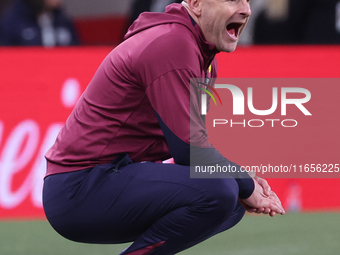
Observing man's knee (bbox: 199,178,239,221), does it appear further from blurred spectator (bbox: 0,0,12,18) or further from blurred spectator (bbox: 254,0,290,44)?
blurred spectator (bbox: 0,0,12,18)

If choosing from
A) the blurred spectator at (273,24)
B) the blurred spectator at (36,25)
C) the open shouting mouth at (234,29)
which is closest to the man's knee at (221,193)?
the open shouting mouth at (234,29)

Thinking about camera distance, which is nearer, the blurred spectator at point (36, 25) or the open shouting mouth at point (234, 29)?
the open shouting mouth at point (234, 29)

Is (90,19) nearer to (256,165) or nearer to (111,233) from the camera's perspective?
(256,165)

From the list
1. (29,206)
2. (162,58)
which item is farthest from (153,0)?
(162,58)

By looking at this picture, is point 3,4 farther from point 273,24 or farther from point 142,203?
point 142,203

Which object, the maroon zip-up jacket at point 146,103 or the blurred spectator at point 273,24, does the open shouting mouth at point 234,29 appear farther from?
the blurred spectator at point 273,24

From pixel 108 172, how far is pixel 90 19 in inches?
152

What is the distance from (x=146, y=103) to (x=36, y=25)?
323cm

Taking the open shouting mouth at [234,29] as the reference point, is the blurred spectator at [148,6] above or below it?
below

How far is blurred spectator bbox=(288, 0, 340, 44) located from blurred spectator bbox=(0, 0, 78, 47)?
218cm

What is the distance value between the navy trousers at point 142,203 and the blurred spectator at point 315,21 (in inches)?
128

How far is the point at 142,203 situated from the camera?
214 cm

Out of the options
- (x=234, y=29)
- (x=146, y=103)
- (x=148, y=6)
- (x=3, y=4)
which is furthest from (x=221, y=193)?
(x=3, y=4)

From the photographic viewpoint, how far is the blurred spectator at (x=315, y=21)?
16.4 feet
